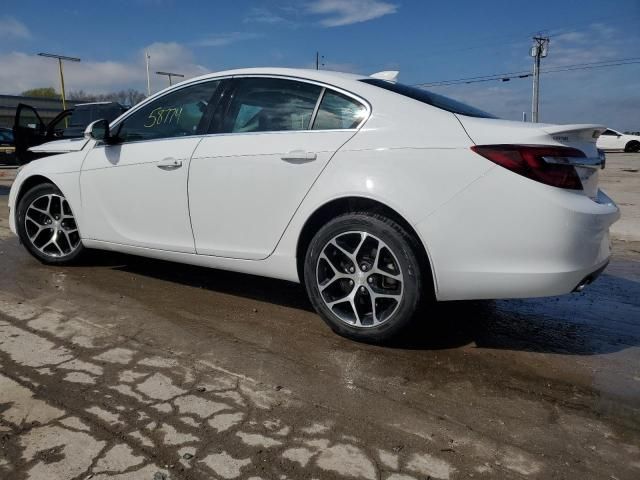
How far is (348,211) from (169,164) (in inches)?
55.6

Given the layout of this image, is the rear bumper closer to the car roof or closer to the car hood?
the car roof

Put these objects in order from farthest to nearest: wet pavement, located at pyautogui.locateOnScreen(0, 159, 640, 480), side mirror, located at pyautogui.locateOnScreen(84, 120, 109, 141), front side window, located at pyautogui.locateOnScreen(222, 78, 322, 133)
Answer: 1. side mirror, located at pyautogui.locateOnScreen(84, 120, 109, 141)
2. front side window, located at pyautogui.locateOnScreen(222, 78, 322, 133)
3. wet pavement, located at pyautogui.locateOnScreen(0, 159, 640, 480)

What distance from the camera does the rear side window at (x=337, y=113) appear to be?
3158mm

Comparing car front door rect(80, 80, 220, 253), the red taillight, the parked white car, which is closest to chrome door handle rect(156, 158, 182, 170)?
car front door rect(80, 80, 220, 253)

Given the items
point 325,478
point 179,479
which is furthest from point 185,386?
point 325,478

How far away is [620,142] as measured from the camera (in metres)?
31.7

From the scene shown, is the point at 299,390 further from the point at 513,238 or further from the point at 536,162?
the point at 536,162

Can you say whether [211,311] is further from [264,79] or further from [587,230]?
[587,230]

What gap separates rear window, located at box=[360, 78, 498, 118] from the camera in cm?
314

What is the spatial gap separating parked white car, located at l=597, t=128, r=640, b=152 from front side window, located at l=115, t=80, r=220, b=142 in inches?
1261

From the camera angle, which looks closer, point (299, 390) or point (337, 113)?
point (299, 390)

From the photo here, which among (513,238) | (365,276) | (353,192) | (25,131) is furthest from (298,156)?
(25,131)

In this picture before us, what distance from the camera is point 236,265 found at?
3627 millimetres

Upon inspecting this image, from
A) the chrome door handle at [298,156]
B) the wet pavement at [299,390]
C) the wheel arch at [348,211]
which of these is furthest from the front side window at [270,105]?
the wet pavement at [299,390]
